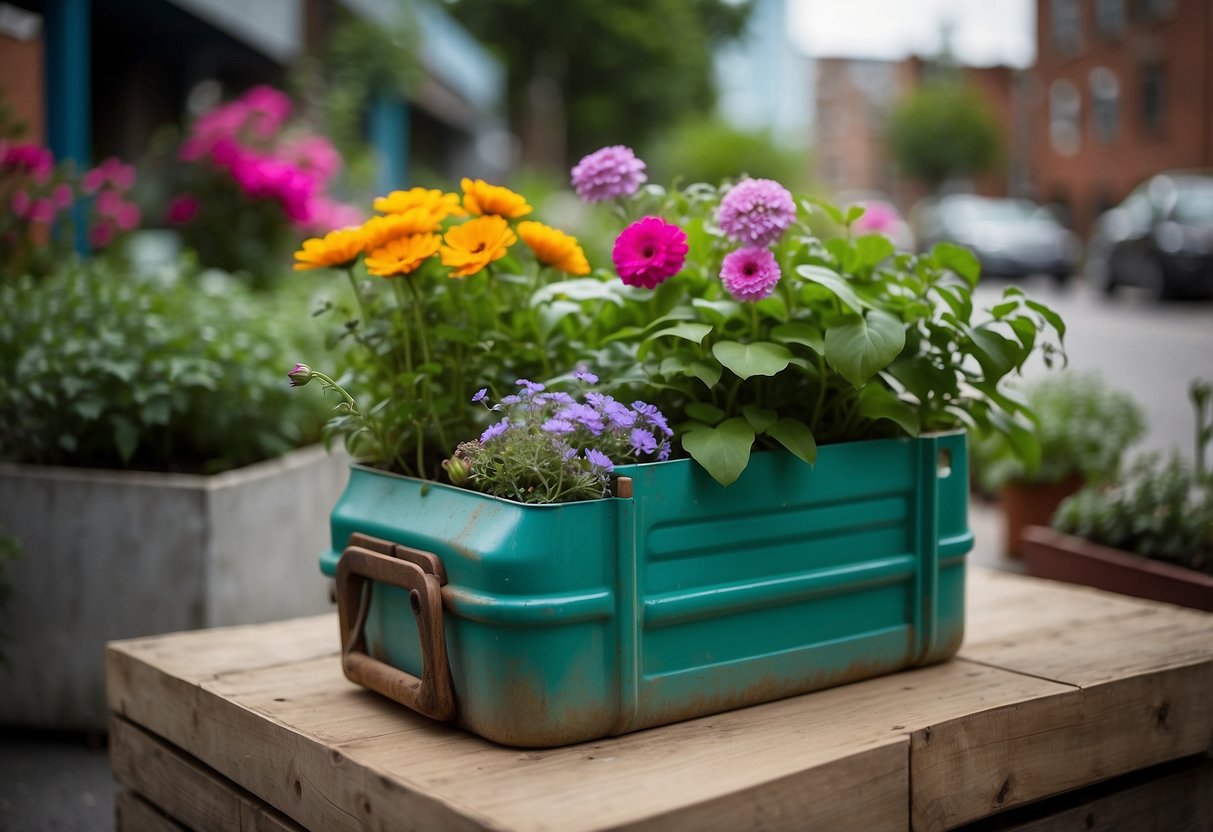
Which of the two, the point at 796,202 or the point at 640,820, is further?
the point at 796,202

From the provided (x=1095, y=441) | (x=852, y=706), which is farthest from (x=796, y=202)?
(x=1095, y=441)

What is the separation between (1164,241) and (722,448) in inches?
510

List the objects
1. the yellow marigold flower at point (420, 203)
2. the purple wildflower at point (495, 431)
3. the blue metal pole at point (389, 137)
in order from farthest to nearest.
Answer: the blue metal pole at point (389, 137)
the yellow marigold flower at point (420, 203)
the purple wildflower at point (495, 431)

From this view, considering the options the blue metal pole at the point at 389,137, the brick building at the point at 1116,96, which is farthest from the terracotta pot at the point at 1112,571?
the brick building at the point at 1116,96

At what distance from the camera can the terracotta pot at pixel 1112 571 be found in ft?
8.98

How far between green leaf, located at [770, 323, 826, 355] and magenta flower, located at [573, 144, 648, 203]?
1.35 ft

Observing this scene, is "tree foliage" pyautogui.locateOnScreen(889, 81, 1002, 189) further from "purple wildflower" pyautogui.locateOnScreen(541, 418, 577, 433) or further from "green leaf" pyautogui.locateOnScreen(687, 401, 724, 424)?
"purple wildflower" pyautogui.locateOnScreen(541, 418, 577, 433)

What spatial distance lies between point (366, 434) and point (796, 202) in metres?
0.84

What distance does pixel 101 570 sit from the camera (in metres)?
2.79

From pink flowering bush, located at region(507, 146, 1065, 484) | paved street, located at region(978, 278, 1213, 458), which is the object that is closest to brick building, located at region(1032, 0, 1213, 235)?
paved street, located at region(978, 278, 1213, 458)

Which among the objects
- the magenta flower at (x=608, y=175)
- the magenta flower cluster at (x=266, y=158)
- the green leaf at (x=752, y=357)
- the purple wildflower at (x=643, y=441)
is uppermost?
the magenta flower cluster at (x=266, y=158)

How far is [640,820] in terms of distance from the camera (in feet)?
4.40

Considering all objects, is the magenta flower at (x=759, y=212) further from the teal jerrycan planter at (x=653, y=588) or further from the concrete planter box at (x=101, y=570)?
the concrete planter box at (x=101, y=570)

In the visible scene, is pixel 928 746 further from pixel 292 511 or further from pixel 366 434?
pixel 292 511
